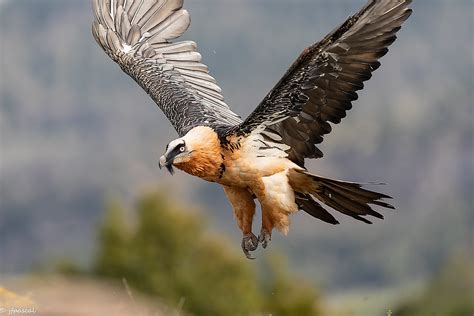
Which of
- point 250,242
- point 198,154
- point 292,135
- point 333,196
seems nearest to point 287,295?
point 250,242

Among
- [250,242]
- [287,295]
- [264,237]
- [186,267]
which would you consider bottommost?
[186,267]

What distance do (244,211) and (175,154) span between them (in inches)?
50.6

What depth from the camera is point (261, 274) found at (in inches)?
1518

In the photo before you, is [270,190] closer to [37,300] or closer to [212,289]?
[37,300]

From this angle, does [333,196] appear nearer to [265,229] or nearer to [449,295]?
[265,229]

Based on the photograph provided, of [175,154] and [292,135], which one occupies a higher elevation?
[292,135]

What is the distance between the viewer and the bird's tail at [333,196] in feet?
33.4

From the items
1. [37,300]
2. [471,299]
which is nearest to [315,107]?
[37,300]

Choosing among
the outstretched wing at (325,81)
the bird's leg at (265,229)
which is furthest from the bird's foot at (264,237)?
the outstretched wing at (325,81)

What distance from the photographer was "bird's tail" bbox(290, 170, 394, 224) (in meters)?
10.2

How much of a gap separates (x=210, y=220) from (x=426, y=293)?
51.5ft

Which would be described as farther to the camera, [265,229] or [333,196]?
[265,229]

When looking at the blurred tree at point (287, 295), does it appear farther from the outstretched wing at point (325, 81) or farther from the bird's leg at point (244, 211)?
the outstretched wing at point (325, 81)

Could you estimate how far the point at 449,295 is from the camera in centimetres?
4744
